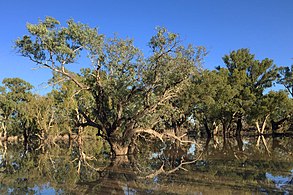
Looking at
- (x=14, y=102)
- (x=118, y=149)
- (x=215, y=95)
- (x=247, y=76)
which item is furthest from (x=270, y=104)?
(x=14, y=102)

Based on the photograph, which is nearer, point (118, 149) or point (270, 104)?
point (118, 149)

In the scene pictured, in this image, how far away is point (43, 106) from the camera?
4403 centimetres

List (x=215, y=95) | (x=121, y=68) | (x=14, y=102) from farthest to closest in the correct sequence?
(x=14, y=102) < (x=215, y=95) < (x=121, y=68)

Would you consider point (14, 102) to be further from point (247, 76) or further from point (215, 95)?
point (247, 76)

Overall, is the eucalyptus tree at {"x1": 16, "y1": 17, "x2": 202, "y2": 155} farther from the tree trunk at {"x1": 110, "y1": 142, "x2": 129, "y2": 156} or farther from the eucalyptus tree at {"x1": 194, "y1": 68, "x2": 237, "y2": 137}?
the eucalyptus tree at {"x1": 194, "y1": 68, "x2": 237, "y2": 137}

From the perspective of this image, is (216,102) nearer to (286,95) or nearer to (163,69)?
(286,95)

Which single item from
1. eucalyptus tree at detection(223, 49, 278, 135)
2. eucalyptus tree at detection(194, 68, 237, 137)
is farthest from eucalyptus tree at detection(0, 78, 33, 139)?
eucalyptus tree at detection(223, 49, 278, 135)

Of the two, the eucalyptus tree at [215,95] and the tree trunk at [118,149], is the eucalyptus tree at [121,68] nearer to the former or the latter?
the tree trunk at [118,149]

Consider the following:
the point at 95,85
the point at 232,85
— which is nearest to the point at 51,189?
the point at 95,85

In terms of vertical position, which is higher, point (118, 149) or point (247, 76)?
point (247, 76)

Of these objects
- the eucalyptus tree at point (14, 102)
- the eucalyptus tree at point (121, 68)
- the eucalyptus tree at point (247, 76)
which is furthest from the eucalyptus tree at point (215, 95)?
the eucalyptus tree at point (14, 102)

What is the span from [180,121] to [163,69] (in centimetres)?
2650

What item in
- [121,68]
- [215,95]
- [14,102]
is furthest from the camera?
[14,102]

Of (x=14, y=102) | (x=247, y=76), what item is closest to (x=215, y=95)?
(x=247, y=76)
